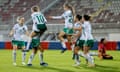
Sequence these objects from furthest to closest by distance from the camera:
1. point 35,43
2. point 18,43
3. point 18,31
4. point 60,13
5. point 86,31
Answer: point 60,13 < point 18,31 < point 18,43 < point 35,43 < point 86,31

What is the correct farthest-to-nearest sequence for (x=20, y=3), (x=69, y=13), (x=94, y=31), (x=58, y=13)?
1. (x=20, y=3)
2. (x=58, y=13)
3. (x=94, y=31)
4. (x=69, y=13)

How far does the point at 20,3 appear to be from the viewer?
39.3 m

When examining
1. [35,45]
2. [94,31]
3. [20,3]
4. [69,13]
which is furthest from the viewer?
[20,3]

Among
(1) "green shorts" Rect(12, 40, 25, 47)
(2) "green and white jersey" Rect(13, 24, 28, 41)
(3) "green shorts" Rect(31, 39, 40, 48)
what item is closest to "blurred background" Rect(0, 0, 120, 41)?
(2) "green and white jersey" Rect(13, 24, 28, 41)

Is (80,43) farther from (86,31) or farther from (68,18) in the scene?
(68,18)

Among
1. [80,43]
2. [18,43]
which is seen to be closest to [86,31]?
[80,43]

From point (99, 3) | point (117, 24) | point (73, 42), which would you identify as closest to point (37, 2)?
point (99, 3)

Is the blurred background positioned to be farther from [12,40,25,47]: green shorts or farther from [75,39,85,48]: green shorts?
[75,39,85,48]: green shorts

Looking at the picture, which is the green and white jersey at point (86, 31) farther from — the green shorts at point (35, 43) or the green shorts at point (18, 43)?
the green shorts at point (18, 43)

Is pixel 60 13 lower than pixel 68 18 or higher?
higher

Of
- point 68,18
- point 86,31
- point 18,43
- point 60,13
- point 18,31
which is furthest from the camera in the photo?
point 60,13

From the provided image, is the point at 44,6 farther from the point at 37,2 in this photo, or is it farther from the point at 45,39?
the point at 45,39

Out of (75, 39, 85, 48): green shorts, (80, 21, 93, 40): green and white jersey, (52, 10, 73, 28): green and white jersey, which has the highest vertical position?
(52, 10, 73, 28): green and white jersey

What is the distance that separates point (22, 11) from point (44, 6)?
2187 millimetres
